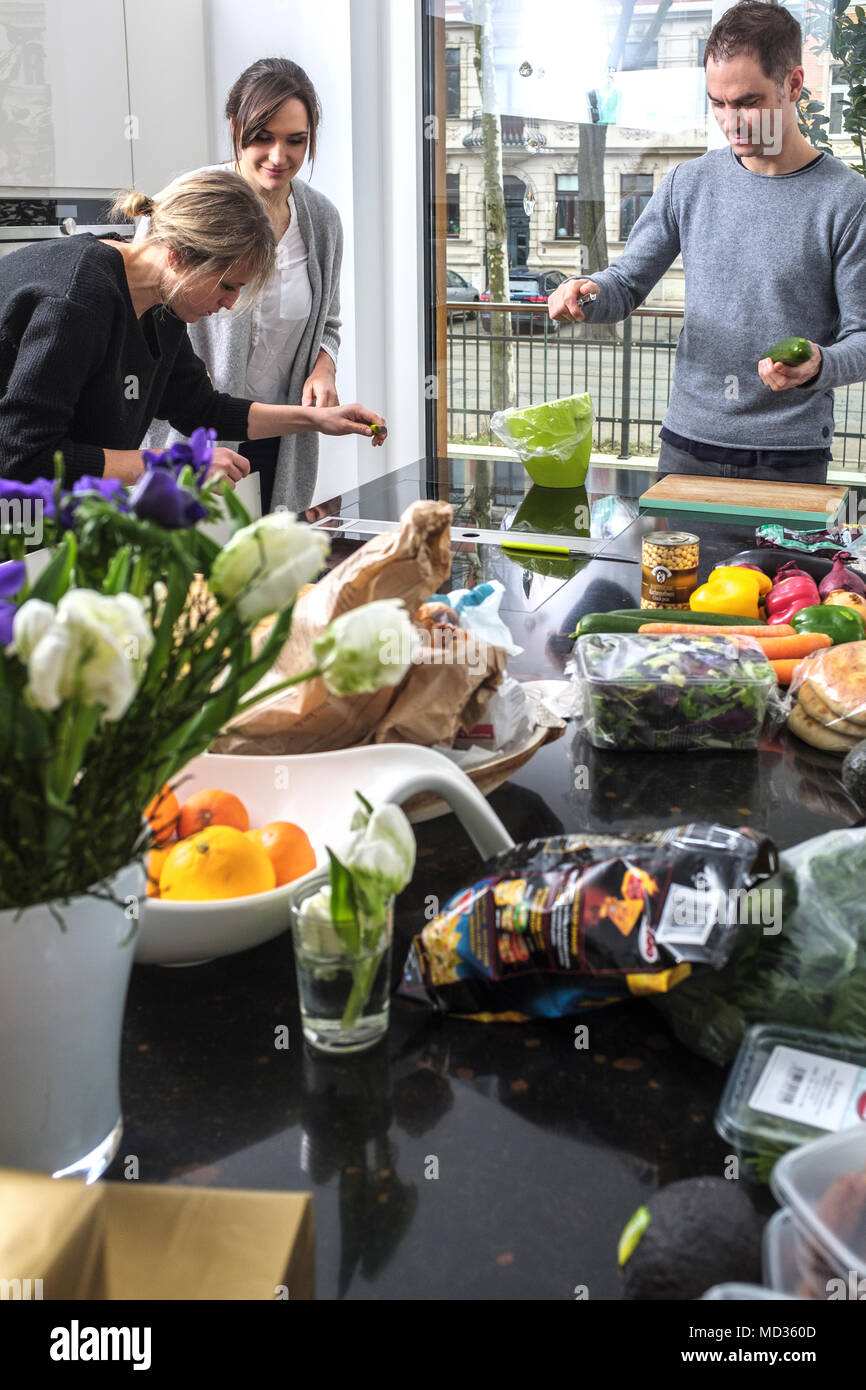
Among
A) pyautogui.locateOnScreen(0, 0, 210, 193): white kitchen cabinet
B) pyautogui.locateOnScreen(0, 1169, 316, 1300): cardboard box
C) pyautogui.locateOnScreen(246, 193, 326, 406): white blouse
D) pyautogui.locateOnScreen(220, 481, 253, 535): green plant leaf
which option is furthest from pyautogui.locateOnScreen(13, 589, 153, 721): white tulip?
pyautogui.locateOnScreen(0, 0, 210, 193): white kitchen cabinet

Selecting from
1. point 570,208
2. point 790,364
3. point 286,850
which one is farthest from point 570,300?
point 286,850

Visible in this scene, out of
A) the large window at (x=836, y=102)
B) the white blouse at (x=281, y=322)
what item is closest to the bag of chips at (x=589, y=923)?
the white blouse at (x=281, y=322)

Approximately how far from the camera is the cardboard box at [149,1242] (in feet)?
1.78

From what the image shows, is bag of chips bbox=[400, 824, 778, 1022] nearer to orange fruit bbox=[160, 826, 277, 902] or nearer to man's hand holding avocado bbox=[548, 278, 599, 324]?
orange fruit bbox=[160, 826, 277, 902]

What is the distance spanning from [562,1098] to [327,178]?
3.76m

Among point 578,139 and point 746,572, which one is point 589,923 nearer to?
point 746,572

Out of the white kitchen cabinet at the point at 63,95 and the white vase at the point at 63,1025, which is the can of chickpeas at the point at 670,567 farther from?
the white kitchen cabinet at the point at 63,95

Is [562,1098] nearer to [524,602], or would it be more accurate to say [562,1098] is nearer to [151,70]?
[524,602]

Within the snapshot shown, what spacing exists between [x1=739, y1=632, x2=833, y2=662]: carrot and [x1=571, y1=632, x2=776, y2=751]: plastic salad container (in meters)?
0.17

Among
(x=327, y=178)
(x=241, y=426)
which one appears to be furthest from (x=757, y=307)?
(x=327, y=178)

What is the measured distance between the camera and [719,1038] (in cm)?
74

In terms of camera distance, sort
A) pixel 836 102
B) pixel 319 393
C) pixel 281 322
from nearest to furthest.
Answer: pixel 319 393 → pixel 281 322 → pixel 836 102

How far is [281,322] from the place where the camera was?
3.08 meters

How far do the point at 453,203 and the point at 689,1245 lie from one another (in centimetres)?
398
